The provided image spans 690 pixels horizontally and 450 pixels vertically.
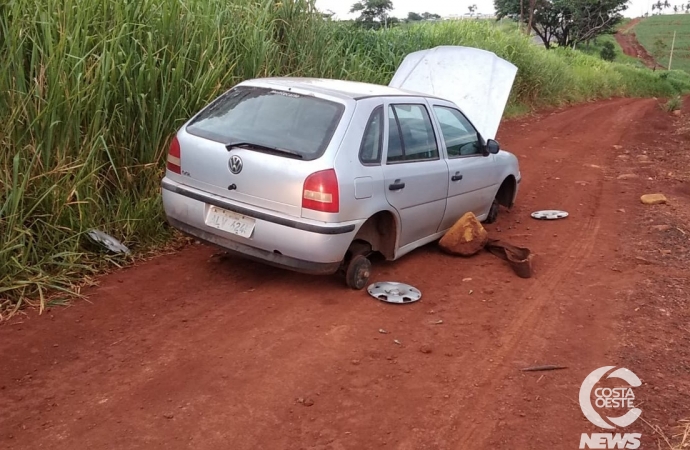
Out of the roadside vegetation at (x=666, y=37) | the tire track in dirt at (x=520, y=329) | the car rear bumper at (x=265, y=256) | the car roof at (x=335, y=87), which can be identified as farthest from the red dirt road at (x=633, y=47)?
the car rear bumper at (x=265, y=256)

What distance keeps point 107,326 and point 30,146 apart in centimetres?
167

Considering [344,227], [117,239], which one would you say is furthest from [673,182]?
[117,239]

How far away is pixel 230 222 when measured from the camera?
4.75m

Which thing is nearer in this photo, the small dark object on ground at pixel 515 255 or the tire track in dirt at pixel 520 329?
the tire track in dirt at pixel 520 329

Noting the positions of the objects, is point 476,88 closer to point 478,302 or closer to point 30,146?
point 478,302

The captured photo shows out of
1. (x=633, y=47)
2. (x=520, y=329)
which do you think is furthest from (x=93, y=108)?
(x=633, y=47)

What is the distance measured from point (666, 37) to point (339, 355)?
86.6 m

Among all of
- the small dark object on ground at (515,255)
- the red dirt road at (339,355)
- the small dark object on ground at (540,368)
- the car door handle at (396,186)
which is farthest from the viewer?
the small dark object on ground at (515,255)

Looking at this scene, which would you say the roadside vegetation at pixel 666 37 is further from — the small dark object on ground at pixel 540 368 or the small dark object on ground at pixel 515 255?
the small dark object on ground at pixel 540 368

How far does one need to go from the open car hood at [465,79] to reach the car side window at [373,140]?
15.6 feet

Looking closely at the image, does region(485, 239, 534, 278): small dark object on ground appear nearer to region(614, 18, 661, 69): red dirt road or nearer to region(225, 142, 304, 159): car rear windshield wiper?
region(225, 142, 304, 159): car rear windshield wiper

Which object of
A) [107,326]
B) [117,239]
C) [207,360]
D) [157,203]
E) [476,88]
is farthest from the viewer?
[476,88]

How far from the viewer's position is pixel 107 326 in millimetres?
4254

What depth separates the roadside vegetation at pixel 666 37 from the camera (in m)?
64.6
